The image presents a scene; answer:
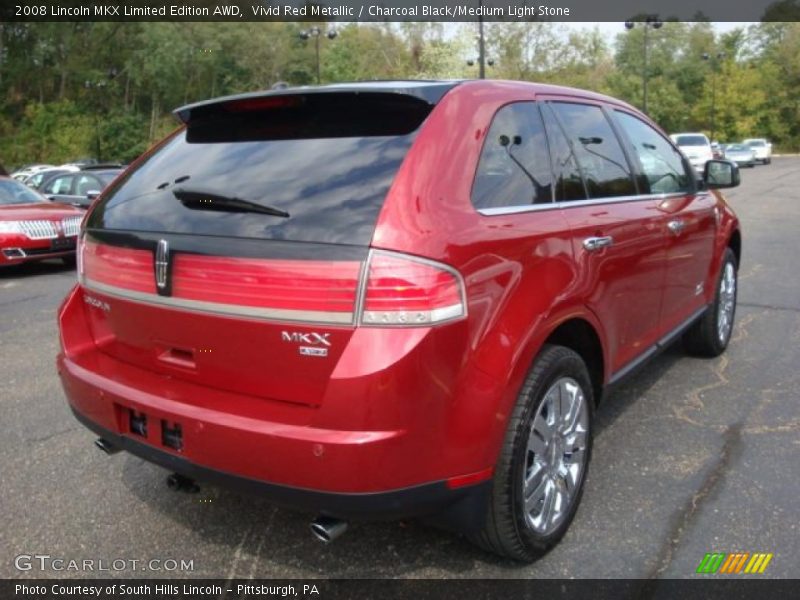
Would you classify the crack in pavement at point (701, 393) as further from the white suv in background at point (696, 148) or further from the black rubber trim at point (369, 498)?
the white suv in background at point (696, 148)

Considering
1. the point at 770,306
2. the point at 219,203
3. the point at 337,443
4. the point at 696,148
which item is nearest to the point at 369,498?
the point at 337,443

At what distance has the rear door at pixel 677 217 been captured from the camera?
380 centimetres

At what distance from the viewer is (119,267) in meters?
2.57

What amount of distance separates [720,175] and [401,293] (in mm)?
3449

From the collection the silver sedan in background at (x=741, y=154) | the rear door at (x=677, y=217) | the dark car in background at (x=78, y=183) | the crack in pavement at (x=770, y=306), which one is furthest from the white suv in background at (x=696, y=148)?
the rear door at (x=677, y=217)

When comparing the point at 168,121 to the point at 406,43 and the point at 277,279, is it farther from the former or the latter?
the point at 277,279

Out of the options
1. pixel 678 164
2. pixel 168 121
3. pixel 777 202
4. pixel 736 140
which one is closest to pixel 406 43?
pixel 168 121

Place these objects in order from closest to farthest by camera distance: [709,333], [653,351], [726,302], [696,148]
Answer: [653,351]
[709,333]
[726,302]
[696,148]

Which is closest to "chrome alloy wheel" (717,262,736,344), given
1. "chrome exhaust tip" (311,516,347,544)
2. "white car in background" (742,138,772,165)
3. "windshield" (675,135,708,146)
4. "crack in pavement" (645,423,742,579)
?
"crack in pavement" (645,423,742,579)

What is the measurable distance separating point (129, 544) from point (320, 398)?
123 cm

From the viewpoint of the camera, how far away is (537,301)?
248 cm

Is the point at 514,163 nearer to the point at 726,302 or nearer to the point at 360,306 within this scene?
the point at 360,306

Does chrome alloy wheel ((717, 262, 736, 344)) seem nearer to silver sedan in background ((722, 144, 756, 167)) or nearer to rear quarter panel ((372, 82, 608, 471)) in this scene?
rear quarter panel ((372, 82, 608, 471))

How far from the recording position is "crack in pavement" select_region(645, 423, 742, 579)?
264cm
